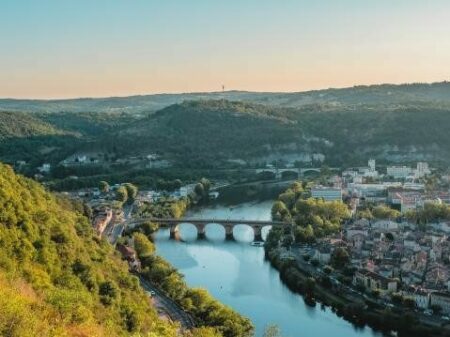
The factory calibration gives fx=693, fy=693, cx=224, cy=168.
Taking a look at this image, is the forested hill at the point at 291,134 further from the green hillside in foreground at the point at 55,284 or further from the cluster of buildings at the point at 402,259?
the green hillside in foreground at the point at 55,284

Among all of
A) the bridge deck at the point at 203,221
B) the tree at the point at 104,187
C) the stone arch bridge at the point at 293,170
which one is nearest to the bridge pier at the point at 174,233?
the bridge deck at the point at 203,221

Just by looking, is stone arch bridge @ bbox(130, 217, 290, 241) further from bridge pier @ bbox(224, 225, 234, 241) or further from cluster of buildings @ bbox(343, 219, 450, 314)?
cluster of buildings @ bbox(343, 219, 450, 314)

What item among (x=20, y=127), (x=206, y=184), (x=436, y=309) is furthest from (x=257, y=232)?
(x=20, y=127)

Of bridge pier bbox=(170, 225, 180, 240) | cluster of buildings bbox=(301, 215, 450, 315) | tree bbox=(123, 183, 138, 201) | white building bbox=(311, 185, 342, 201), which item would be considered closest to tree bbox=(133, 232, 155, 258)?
bridge pier bbox=(170, 225, 180, 240)

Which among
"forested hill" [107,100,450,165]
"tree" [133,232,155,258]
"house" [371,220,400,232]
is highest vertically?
"forested hill" [107,100,450,165]

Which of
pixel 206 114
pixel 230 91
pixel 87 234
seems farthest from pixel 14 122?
pixel 230 91

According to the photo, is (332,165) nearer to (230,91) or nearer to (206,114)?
(206,114)
